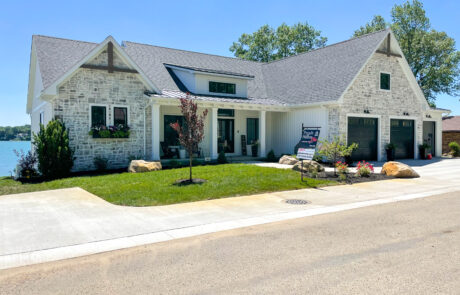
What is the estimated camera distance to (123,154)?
16.0 metres

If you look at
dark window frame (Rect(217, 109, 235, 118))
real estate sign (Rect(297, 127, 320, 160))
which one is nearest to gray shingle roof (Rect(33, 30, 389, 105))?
dark window frame (Rect(217, 109, 235, 118))

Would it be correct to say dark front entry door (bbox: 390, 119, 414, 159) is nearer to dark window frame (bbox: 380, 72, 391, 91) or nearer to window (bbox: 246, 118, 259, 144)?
dark window frame (bbox: 380, 72, 391, 91)

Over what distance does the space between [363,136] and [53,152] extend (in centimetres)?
1568

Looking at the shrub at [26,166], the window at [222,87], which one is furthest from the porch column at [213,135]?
the shrub at [26,166]

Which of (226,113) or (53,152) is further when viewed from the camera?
(226,113)

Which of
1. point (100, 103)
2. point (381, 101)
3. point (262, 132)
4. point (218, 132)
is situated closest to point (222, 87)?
point (218, 132)

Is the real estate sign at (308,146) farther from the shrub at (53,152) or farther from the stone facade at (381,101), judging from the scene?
the shrub at (53,152)

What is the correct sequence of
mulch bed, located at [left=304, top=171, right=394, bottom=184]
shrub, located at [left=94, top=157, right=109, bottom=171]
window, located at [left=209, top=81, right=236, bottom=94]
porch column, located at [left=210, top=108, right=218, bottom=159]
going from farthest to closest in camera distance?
1. window, located at [left=209, top=81, right=236, bottom=94]
2. porch column, located at [left=210, top=108, right=218, bottom=159]
3. shrub, located at [left=94, top=157, right=109, bottom=171]
4. mulch bed, located at [left=304, top=171, right=394, bottom=184]

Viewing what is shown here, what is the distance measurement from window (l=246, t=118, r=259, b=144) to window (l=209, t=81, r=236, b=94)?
7.25 ft

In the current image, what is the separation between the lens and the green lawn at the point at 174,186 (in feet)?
30.8

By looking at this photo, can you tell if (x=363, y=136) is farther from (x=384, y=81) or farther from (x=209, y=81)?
(x=209, y=81)

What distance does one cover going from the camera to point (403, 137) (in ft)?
72.0

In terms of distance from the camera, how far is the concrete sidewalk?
18.6 ft

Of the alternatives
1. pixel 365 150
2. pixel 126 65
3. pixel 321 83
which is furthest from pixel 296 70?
pixel 126 65
